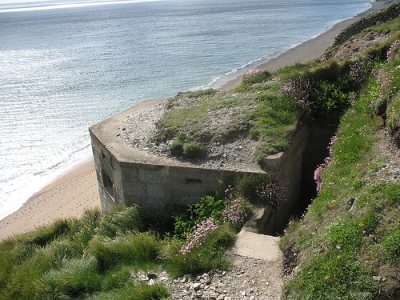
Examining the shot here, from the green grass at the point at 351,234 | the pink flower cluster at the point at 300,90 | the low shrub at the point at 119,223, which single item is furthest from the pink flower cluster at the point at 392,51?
the low shrub at the point at 119,223

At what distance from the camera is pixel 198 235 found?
6512 millimetres

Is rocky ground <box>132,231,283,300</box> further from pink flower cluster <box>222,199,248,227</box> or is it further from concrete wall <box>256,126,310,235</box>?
concrete wall <box>256,126,310,235</box>

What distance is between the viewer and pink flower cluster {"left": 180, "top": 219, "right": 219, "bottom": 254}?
246 inches

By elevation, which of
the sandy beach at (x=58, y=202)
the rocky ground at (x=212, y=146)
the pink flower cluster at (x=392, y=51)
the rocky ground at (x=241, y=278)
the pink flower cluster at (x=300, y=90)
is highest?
A: the pink flower cluster at (x=392, y=51)

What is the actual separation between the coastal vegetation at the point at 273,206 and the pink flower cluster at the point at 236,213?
0.06 ft

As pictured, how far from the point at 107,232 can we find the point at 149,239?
1596 mm

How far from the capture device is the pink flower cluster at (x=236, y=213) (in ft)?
23.0

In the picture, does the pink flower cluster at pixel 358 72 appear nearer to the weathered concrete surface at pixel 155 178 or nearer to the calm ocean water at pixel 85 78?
the weathered concrete surface at pixel 155 178

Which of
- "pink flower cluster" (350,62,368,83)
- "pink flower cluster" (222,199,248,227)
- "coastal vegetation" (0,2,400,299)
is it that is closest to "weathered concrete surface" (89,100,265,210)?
"coastal vegetation" (0,2,400,299)

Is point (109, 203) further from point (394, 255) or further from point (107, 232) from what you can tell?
point (394, 255)

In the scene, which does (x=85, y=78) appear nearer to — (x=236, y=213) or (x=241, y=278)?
(x=236, y=213)

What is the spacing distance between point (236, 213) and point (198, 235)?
2.96ft

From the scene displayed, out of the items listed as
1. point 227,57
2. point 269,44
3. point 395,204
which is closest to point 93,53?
point 227,57

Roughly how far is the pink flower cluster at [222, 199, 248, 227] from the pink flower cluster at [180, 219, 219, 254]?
300mm
